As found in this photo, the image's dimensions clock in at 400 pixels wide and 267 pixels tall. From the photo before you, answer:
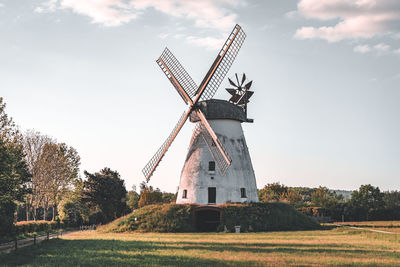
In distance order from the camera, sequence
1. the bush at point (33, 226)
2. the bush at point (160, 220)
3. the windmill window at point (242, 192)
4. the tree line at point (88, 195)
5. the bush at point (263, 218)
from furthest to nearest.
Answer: the tree line at point (88, 195) → the windmill window at point (242, 192) → the bush at point (33, 226) → the bush at point (263, 218) → the bush at point (160, 220)

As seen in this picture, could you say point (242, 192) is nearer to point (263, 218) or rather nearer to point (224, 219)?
point (263, 218)

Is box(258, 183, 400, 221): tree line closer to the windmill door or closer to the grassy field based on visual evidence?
the windmill door

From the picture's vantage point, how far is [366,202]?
6306 cm

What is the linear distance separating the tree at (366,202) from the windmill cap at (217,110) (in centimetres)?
3016

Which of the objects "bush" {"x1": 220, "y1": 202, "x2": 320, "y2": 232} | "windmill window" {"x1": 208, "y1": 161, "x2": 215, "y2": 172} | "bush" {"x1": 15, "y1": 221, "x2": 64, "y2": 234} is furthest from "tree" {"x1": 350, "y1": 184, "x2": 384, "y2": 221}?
"bush" {"x1": 15, "y1": 221, "x2": 64, "y2": 234}

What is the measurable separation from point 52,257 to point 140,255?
4284 mm

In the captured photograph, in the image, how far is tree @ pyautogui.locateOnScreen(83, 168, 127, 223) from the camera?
2403 inches

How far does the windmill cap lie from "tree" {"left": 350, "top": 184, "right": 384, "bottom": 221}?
98.9 feet

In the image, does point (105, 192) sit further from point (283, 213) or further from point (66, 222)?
point (283, 213)

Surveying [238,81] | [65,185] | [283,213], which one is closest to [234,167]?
[283,213]

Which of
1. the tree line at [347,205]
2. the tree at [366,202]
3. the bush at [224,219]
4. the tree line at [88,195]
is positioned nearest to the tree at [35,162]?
the tree line at [88,195]

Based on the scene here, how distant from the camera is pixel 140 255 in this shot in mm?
19047

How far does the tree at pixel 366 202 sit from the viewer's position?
60.3 meters

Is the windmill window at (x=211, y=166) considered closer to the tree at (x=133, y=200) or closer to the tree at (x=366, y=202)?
Result: the tree at (x=366, y=202)
